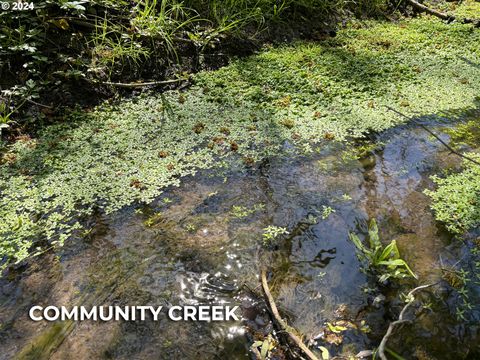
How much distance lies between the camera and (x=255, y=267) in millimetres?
2350

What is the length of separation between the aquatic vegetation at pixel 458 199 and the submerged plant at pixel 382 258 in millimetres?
570

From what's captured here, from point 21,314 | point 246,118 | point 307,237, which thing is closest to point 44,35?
point 246,118

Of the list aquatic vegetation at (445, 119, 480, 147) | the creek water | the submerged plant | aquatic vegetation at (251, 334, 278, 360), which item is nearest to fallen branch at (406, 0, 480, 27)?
aquatic vegetation at (445, 119, 480, 147)

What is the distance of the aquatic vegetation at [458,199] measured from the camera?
2598 millimetres

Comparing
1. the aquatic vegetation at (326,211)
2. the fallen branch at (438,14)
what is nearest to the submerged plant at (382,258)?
the aquatic vegetation at (326,211)

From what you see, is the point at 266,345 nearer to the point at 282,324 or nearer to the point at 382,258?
the point at 282,324

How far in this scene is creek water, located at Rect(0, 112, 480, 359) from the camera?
6.49 ft

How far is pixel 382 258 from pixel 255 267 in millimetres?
715

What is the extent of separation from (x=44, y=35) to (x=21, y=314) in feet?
9.00

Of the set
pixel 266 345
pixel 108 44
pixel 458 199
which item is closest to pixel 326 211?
pixel 458 199

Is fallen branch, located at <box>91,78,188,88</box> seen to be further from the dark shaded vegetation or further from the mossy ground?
the mossy ground

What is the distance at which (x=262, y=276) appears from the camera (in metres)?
2.27

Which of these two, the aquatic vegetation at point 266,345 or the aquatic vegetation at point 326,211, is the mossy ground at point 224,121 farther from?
the aquatic vegetation at point 266,345

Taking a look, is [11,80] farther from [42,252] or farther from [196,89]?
[42,252]
